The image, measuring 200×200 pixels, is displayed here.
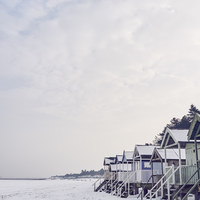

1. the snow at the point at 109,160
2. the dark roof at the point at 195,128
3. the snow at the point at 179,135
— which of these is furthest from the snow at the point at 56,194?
the dark roof at the point at 195,128

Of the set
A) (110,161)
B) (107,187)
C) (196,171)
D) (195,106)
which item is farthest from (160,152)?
(195,106)

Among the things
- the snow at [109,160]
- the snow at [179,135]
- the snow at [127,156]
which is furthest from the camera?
the snow at [109,160]

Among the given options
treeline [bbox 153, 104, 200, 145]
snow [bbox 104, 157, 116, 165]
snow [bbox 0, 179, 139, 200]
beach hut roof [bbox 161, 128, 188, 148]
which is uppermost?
treeline [bbox 153, 104, 200, 145]

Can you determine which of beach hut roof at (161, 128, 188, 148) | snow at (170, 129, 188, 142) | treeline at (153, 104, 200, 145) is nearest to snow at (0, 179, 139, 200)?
beach hut roof at (161, 128, 188, 148)

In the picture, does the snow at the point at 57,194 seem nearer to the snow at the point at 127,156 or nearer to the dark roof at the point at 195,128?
the snow at the point at 127,156

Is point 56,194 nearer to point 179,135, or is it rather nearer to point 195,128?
point 179,135

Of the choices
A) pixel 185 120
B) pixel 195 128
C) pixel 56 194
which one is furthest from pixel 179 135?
pixel 185 120

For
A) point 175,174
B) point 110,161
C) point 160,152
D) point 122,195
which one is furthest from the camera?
point 110,161

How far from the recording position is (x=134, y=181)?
3102 centimetres

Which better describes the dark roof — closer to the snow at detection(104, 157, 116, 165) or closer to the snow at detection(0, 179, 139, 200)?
the snow at detection(0, 179, 139, 200)

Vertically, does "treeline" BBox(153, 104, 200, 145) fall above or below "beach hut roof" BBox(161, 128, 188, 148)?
above

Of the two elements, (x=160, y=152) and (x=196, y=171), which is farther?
(x=160, y=152)

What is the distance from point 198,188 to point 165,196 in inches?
227

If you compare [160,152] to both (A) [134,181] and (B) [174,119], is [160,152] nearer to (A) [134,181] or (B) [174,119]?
(A) [134,181]
